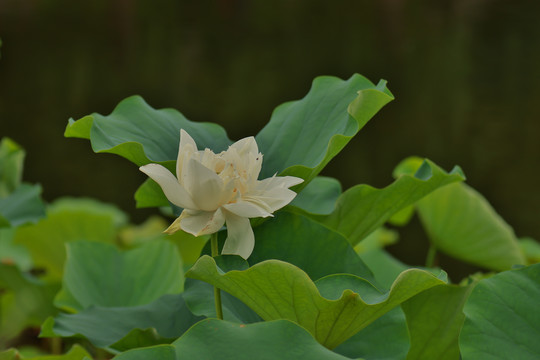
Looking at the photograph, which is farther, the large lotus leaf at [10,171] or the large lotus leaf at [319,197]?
the large lotus leaf at [10,171]

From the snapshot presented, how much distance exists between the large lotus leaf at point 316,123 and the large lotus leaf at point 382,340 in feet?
0.40

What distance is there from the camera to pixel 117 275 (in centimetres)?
77

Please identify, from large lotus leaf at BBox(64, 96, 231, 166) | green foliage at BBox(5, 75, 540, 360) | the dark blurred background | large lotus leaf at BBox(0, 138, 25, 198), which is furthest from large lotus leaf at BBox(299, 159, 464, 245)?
the dark blurred background

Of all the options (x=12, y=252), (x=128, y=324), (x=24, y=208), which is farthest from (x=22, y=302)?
(x=128, y=324)

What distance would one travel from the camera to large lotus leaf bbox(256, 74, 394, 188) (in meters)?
0.54

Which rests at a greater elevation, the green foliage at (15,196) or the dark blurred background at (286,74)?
the green foliage at (15,196)

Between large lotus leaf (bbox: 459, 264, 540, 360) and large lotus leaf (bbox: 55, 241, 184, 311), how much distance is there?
0.34 meters

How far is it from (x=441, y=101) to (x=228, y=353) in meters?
5.77

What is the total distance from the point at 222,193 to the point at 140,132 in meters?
0.15

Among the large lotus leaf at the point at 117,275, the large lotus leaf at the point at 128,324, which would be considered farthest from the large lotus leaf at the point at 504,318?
the large lotus leaf at the point at 117,275

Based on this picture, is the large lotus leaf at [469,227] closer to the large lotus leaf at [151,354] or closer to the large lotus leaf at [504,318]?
the large lotus leaf at [504,318]

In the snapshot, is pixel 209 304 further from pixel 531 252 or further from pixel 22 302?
pixel 531 252

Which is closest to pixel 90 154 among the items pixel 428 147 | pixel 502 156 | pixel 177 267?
pixel 428 147

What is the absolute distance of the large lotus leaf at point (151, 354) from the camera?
41 centimetres
